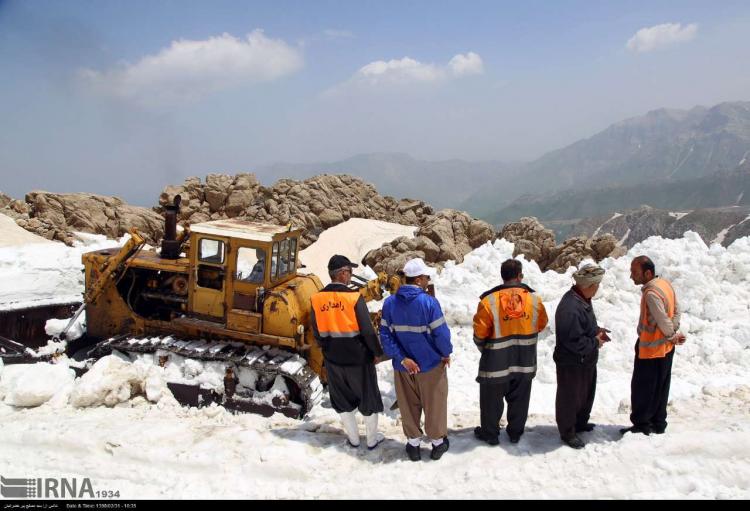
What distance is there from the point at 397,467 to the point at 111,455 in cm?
235

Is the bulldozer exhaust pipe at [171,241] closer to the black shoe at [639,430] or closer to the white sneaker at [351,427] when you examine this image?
the white sneaker at [351,427]

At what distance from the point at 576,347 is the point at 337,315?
181cm

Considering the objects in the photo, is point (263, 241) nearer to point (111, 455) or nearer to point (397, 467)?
point (111, 455)

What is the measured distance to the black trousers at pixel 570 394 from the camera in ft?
12.6

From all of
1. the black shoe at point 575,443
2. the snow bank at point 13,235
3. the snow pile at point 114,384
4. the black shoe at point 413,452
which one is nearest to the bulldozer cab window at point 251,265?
the snow pile at point 114,384

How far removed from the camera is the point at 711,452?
347cm

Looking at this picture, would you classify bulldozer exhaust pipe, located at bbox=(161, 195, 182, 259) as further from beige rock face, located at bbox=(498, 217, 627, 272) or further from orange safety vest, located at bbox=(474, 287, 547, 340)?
beige rock face, located at bbox=(498, 217, 627, 272)

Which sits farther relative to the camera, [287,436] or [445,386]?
[287,436]

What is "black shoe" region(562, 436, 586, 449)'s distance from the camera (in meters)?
3.79

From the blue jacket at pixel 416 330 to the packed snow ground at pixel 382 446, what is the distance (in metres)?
0.80

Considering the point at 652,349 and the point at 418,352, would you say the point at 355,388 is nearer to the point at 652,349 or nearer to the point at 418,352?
the point at 418,352

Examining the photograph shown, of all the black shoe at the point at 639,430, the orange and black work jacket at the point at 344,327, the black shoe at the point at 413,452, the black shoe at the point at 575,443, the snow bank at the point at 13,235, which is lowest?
the black shoe at the point at 413,452

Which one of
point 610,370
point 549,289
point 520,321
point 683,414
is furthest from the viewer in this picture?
point 549,289
